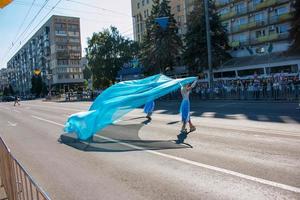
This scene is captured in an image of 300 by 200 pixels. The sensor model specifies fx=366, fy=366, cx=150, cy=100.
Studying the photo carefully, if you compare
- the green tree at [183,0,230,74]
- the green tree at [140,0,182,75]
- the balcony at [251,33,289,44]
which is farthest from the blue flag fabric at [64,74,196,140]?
the balcony at [251,33,289,44]

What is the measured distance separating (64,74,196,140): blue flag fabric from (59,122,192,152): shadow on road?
0.38 metres

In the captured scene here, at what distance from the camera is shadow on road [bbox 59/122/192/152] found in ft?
32.4

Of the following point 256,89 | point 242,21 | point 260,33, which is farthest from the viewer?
point 242,21

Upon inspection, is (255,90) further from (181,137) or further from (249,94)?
(181,137)

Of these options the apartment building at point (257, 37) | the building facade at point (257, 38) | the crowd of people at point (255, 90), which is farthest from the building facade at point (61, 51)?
the crowd of people at point (255, 90)

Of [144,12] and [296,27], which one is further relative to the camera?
[144,12]

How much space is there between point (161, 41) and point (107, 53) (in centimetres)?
2110

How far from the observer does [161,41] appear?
148 feet

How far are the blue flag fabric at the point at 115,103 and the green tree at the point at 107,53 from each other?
50.4 meters

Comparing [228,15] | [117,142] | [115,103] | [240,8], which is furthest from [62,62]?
[117,142]

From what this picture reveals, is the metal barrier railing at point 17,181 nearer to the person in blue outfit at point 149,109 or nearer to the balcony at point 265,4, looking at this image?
the person in blue outfit at point 149,109

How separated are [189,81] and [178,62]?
3546 cm

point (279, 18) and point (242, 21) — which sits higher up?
point (242, 21)

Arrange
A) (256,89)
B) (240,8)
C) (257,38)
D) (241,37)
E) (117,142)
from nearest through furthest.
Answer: (117,142)
(256,89)
(257,38)
(240,8)
(241,37)
